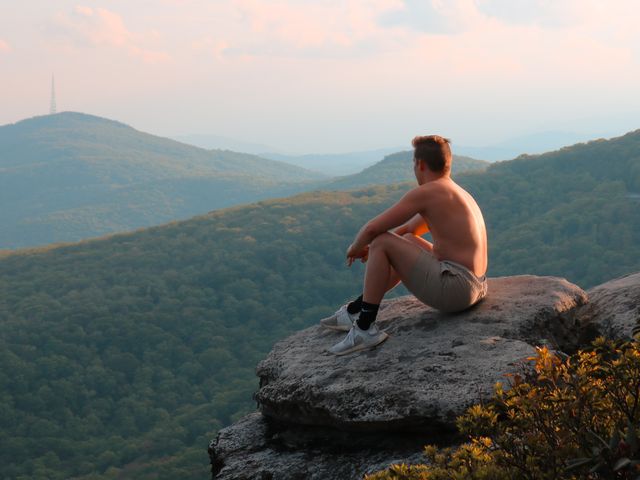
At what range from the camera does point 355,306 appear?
8.60m

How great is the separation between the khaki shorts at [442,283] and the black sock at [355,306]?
2.99 feet

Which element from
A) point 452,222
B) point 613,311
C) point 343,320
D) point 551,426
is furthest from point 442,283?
point 551,426

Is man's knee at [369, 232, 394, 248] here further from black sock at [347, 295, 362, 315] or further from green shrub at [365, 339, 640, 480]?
green shrub at [365, 339, 640, 480]

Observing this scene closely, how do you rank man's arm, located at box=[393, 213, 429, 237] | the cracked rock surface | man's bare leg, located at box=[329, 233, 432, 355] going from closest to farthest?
the cracked rock surface < man's bare leg, located at box=[329, 233, 432, 355] < man's arm, located at box=[393, 213, 429, 237]

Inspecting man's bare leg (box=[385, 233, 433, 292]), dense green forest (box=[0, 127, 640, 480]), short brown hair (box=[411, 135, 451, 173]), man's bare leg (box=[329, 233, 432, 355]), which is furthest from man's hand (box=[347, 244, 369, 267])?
dense green forest (box=[0, 127, 640, 480])

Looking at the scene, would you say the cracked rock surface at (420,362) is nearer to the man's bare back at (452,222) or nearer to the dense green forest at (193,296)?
the man's bare back at (452,222)

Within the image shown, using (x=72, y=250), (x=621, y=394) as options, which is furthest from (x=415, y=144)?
(x=72, y=250)

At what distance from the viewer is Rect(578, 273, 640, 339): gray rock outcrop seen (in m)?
7.84

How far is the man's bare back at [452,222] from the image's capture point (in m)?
7.65

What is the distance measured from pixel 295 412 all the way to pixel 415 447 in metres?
1.56

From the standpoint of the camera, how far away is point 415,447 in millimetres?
6730

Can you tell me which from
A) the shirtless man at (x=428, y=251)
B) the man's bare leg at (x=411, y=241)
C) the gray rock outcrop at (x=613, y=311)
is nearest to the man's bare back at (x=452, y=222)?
the shirtless man at (x=428, y=251)

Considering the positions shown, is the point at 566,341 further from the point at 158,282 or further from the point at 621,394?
the point at 158,282

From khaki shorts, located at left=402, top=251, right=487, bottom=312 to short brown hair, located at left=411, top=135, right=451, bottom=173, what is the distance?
934mm
